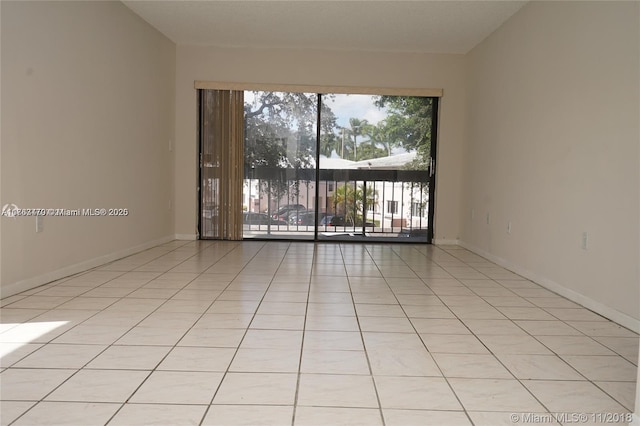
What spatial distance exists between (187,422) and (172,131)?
4.90 meters

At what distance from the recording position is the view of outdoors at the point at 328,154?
238 inches

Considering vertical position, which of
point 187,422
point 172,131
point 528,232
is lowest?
point 187,422

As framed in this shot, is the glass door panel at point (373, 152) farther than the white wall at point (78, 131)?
Yes

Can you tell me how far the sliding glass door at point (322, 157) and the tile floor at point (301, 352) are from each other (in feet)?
8.40

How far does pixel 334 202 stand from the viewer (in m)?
6.17

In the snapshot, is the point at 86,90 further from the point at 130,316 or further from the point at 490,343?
the point at 490,343

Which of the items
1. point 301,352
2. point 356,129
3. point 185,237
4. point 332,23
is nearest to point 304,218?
point 356,129

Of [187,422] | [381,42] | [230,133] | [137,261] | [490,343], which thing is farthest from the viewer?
[230,133]

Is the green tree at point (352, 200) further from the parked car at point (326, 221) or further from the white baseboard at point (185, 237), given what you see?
the white baseboard at point (185, 237)

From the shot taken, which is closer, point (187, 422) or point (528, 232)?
point (187, 422)

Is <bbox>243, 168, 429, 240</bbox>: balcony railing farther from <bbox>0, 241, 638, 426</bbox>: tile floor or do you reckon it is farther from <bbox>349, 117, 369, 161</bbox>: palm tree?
<bbox>0, 241, 638, 426</bbox>: tile floor

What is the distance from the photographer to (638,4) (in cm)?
258

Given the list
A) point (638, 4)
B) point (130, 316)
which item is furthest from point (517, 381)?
point (638, 4)

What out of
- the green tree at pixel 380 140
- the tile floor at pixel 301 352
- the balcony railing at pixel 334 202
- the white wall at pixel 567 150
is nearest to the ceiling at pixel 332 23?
the white wall at pixel 567 150
